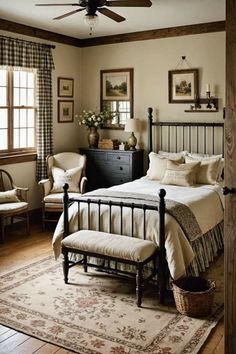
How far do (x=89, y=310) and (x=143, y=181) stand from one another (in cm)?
231

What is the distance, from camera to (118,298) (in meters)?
3.58

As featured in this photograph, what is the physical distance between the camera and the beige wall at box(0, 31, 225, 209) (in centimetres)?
570

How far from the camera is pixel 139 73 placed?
20.7 feet

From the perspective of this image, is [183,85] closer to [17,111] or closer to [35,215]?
[17,111]

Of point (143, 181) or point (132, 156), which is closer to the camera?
point (143, 181)

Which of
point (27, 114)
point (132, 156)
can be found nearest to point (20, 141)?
point (27, 114)

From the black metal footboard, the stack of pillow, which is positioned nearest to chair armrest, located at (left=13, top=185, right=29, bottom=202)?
the black metal footboard

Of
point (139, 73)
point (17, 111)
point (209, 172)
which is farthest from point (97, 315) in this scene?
point (139, 73)

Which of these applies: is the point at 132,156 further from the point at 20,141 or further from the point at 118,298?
the point at 118,298

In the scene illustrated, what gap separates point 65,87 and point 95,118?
72 centimetres

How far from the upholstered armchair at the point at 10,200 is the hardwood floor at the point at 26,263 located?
0.18 meters

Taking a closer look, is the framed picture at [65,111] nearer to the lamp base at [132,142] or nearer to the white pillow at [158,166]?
the lamp base at [132,142]

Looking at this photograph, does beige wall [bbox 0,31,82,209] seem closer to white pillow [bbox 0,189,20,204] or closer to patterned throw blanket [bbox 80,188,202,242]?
white pillow [bbox 0,189,20,204]

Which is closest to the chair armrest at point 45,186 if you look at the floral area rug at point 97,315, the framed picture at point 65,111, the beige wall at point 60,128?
the beige wall at point 60,128
